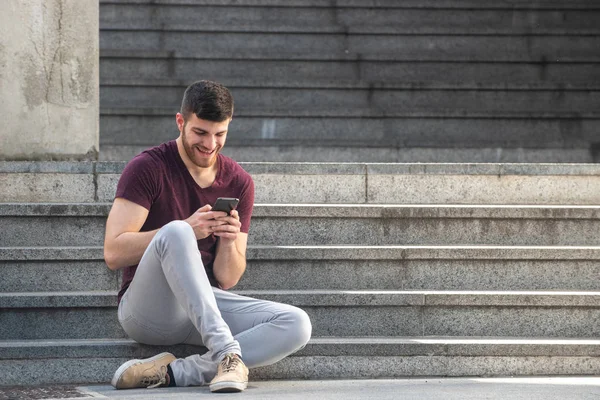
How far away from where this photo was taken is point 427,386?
5070mm

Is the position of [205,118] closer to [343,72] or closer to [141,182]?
[141,182]

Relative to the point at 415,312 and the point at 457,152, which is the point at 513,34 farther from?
the point at 415,312

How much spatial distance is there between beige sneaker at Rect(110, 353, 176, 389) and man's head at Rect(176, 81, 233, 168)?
905mm

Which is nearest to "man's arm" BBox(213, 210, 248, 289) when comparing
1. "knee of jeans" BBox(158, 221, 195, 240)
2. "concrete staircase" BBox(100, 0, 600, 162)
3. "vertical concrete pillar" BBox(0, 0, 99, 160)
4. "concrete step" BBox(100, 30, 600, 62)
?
"knee of jeans" BBox(158, 221, 195, 240)

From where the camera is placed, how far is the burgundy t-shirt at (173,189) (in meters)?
5.02

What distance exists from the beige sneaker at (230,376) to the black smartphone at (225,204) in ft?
2.04

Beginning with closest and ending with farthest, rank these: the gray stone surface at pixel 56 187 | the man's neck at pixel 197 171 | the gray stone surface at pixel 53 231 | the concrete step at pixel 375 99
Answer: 1. the man's neck at pixel 197 171
2. the gray stone surface at pixel 53 231
3. the gray stone surface at pixel 56 187
4. the concrete step at pixel 375 99

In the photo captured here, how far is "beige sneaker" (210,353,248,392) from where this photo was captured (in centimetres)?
469

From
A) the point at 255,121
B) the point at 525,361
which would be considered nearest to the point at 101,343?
the point at 525,361

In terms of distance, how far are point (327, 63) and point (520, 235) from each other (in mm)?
3939

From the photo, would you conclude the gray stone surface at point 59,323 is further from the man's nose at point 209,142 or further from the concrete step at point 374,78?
the concrete step at point 374,78

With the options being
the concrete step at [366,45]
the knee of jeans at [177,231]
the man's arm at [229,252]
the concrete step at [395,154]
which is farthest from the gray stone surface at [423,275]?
the concrete step at [366,45]

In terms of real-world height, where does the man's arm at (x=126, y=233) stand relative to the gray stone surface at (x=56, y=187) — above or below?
below

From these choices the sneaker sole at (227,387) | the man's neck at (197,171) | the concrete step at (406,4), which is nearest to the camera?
the sneaker sole at (227,387)
